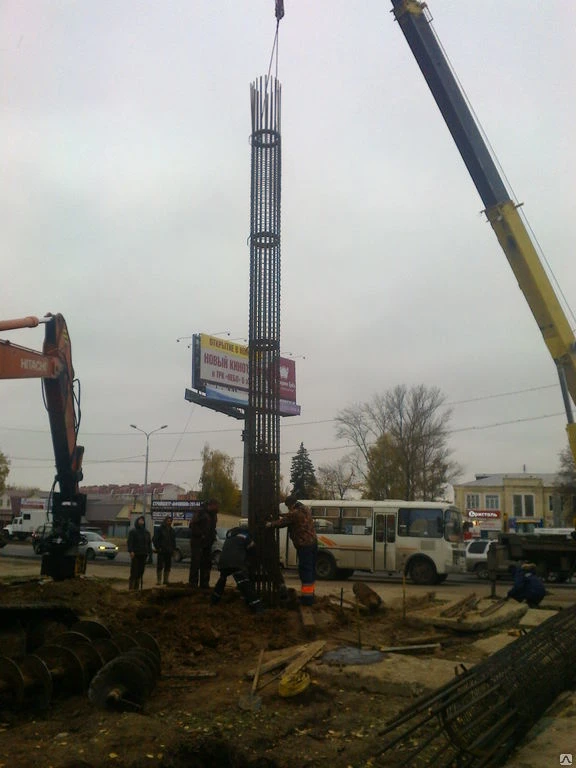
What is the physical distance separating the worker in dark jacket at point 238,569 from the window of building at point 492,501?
7145 centimetres

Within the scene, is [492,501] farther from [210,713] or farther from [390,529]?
[210,713]

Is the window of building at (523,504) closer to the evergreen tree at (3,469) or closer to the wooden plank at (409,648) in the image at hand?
the evergreen tree at (3,469)

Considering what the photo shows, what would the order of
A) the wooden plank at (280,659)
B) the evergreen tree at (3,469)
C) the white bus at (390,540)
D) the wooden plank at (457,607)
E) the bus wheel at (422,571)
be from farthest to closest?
the evergreen tree at (3,469)
the white bus at (390,540)
the bus wheel at (422,571)
the wooden plank at (457,607)
the wooden plank at (280,659)

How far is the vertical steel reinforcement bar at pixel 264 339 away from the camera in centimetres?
1105

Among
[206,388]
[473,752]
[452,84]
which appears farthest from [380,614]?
[206,388]

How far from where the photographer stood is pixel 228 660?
8.34 meters

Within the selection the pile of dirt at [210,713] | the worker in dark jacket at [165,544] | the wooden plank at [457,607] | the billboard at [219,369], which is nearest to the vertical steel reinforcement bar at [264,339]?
the pile of dirt at [210,713]

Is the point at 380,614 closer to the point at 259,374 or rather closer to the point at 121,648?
the point at 259,374

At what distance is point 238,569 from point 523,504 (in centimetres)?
7191

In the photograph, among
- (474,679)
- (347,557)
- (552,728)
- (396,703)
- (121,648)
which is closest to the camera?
(474,679)

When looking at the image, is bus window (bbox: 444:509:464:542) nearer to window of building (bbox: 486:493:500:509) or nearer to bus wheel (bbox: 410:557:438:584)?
bus wheel (bbox: 410:557:438:584)

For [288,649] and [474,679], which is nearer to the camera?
[474,679]

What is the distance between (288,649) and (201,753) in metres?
2.90

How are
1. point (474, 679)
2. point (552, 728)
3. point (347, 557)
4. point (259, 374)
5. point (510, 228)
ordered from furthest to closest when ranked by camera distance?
point (347, 557) → point (510, 228) → point (259, 374) → point (552, 728) → point (474, 679)
